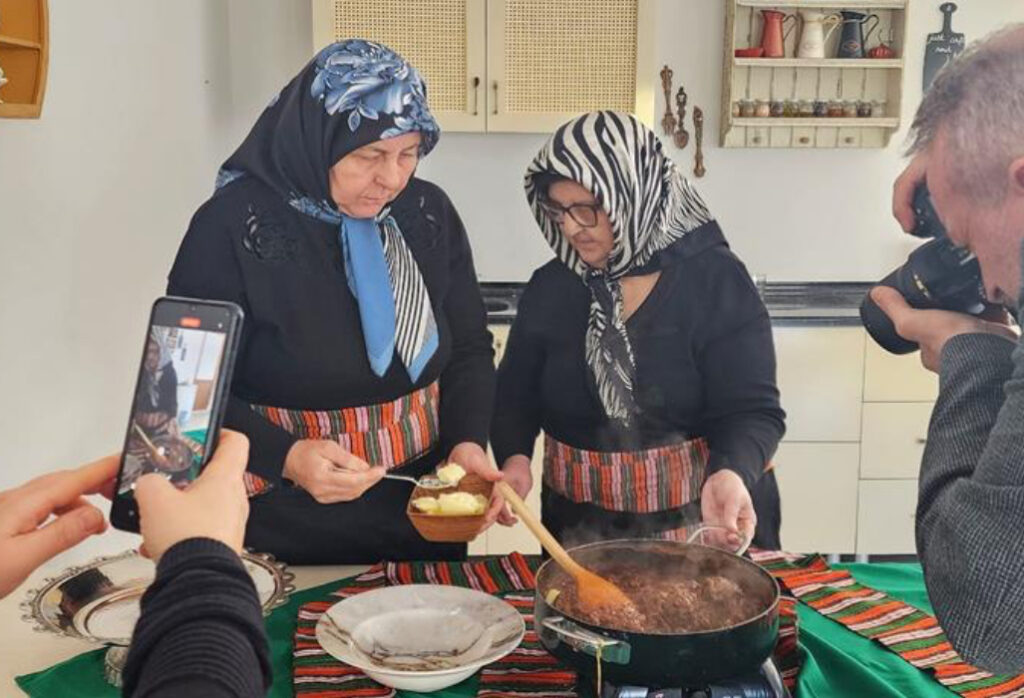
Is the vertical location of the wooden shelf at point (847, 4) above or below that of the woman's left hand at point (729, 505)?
above

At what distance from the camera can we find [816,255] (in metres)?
3.87

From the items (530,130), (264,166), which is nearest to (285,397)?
(264,166)

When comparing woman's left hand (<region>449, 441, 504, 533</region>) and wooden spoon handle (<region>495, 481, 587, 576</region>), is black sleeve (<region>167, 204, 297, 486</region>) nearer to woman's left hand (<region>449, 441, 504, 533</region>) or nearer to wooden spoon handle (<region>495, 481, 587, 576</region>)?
woman's left hand (<region>449, 441, 504, 533</region>)

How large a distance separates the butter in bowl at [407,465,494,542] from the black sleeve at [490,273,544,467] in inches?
15.4

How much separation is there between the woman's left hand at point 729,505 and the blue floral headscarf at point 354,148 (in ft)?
1.75

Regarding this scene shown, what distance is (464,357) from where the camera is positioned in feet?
6.12

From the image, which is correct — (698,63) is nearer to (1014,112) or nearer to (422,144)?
(422,144)

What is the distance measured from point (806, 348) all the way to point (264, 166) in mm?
2173

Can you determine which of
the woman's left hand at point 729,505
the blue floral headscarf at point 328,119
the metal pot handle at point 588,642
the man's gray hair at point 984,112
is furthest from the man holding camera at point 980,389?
the blue floral headscarf at point 328,119

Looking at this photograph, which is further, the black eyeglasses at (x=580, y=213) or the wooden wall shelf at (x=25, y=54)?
the black eyeglasses at (x=580, y=213)

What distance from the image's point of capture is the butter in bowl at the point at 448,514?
1.40 meters

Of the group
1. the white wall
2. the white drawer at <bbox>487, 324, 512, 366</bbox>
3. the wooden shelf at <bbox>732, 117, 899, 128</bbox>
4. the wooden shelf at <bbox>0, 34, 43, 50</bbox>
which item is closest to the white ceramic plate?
the white wall

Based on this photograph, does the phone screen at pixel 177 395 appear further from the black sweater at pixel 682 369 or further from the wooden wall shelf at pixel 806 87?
the wooden wall shelf at pixel 806 87

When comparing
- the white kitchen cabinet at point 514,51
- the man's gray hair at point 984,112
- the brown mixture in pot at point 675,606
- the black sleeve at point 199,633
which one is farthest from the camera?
the white kitchen cabinet at point 514,51
